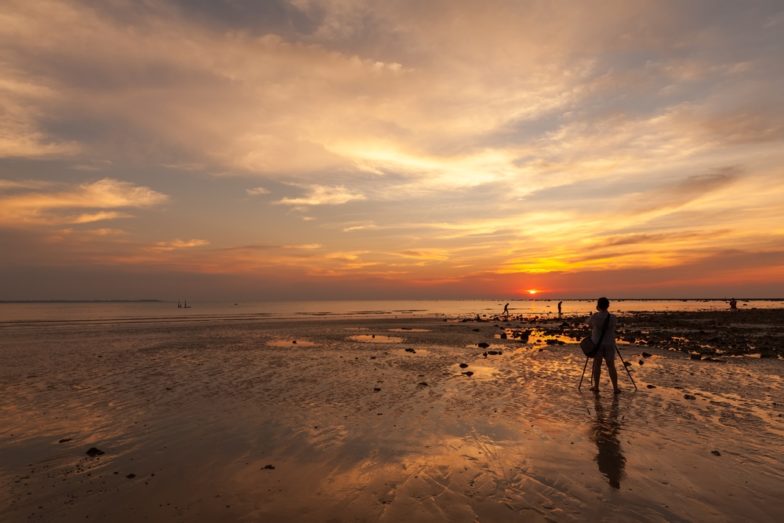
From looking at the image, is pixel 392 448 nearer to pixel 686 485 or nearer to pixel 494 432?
pixel 494 432

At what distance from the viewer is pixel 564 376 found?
17.7m

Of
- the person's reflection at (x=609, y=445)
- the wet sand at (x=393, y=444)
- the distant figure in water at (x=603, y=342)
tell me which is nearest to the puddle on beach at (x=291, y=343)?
the wet sand at (x=393, y=444)

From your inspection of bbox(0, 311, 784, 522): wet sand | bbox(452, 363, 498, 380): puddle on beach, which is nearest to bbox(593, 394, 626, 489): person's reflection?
bbox(0, 311, 784, 522): wet sand

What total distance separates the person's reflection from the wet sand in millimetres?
53

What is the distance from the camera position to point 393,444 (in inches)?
378

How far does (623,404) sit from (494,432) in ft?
16.7

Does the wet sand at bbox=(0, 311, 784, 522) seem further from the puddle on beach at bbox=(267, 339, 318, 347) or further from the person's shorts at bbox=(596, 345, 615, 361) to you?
the puddle on beach at bbox=(267, 339, 318, 347)

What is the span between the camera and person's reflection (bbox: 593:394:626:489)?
25.5ft

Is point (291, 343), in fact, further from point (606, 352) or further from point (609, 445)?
point (609, 445)

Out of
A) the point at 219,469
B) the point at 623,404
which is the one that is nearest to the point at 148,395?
the point at 219,469

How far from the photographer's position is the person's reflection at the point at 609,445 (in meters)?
7.78

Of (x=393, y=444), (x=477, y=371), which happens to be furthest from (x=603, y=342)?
(x=393, y=444)

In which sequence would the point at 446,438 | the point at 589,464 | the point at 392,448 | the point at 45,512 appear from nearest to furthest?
the point at 45,512 < the point at 589,464 < the point at 392,448 < the point at 446,438

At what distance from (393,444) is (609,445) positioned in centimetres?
465
